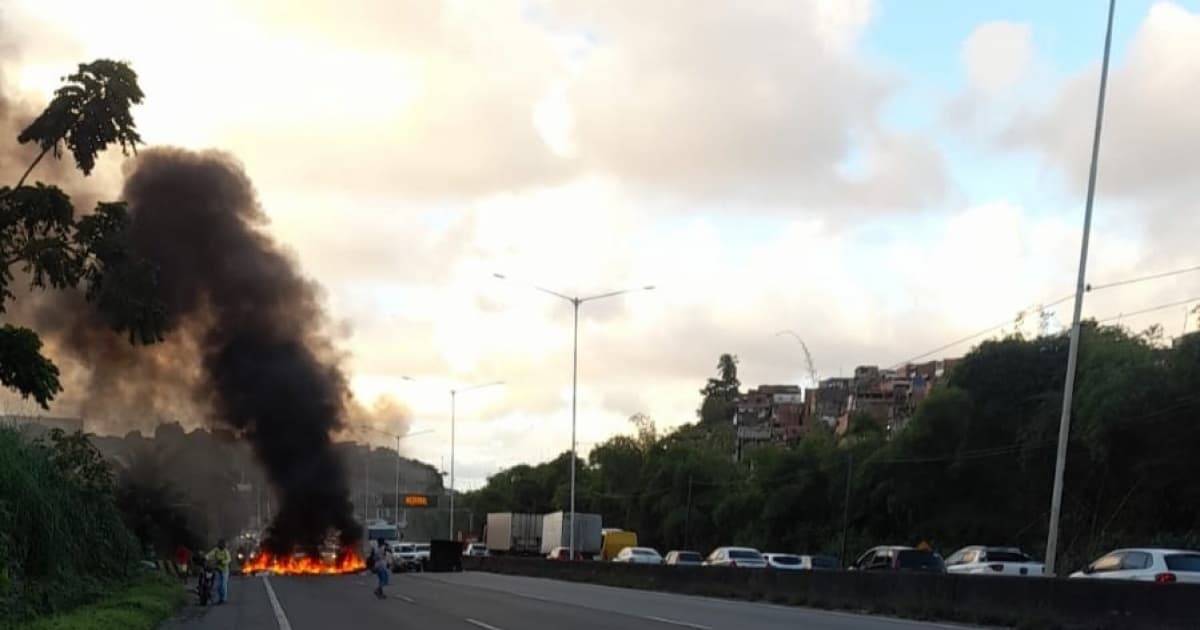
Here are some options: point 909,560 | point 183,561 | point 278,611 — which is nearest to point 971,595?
point 909,560

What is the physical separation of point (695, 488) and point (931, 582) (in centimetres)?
6802

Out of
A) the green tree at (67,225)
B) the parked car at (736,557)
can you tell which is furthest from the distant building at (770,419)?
the green tree at (67,225)

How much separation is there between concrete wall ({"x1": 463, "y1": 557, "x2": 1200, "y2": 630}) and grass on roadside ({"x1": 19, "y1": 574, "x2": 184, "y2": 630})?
14.7 metres

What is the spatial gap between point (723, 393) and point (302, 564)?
11753 centimetres

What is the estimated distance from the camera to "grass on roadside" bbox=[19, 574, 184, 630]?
17.9m

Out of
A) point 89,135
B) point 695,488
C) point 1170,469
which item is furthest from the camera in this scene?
point 695,488

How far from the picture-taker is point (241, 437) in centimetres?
5444

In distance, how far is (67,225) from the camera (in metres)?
16.9

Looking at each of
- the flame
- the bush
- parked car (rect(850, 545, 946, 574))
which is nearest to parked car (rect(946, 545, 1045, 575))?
parked car (rect(850, 545, 946, 574))

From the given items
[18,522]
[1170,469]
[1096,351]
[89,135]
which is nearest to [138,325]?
[89,135]

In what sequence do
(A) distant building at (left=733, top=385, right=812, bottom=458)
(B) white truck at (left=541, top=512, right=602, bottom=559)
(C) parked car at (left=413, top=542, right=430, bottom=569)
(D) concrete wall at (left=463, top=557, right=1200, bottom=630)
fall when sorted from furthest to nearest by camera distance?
1. (A) distant building at (left=733, top=385, right=812, bottom=458)
2. (B) white truck at (left=541, top=512, right=602, bottom=559)
3. (C) parked car at (left=413, top=542, right=430, bottom=569)
4. (D) concrete wall at (left=463, top=557, right=1200, bottom=630)

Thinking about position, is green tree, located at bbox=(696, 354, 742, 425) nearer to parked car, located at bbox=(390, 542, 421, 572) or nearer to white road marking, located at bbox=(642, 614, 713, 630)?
parked car, located at bbox=(390, 542, 421, 572)

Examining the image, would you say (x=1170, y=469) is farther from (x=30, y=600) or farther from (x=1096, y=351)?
(x=30, y=600)

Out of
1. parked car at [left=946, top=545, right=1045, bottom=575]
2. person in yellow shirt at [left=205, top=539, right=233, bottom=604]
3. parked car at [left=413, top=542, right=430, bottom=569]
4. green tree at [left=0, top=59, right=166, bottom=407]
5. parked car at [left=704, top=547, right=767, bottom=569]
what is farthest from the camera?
parked car at [left=413, top=542, right=430, bottom=569]
